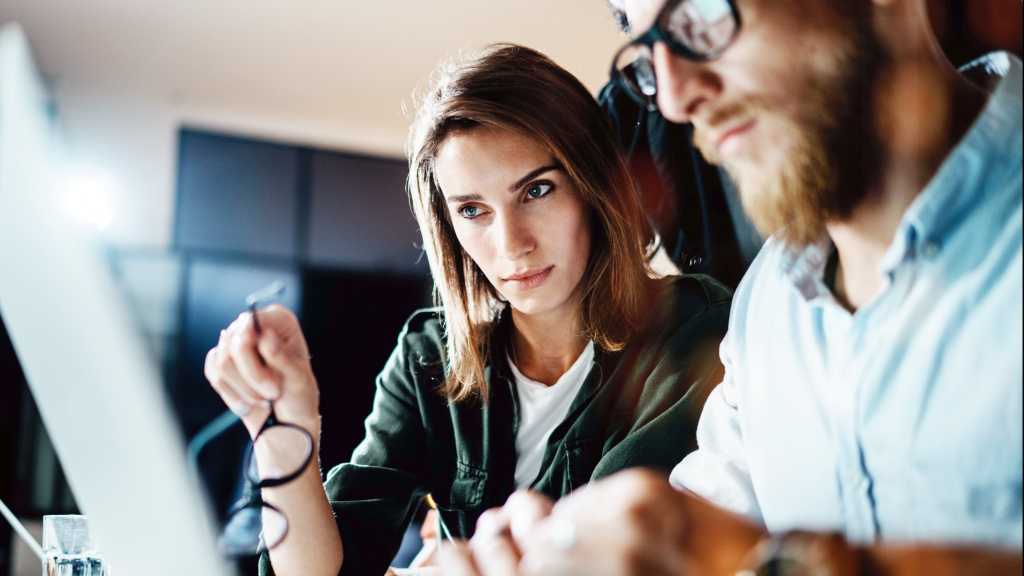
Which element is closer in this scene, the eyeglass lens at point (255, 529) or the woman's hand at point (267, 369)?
the woman's hand at point (267, 369)

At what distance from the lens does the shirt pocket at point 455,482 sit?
877 mm

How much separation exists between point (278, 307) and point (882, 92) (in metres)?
0.47

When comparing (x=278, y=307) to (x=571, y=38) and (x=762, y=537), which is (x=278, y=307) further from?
(x=571, y=38)

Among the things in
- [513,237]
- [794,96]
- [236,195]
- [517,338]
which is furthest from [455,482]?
[236,195]

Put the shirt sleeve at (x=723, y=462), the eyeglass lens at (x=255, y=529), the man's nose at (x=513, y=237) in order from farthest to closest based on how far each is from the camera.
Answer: the man's nose at (x=513, y=237) → the eyeglass lens at (x=255, y=529) → the shirt sleeve at (x=723, y=462)

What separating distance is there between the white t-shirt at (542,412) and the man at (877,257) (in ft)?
1.35

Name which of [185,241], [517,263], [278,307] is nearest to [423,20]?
[185,241]

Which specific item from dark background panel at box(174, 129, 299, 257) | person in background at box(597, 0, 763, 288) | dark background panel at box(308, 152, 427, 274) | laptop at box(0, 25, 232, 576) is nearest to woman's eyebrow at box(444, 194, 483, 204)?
person in background at box(597, 0, 763, 288)

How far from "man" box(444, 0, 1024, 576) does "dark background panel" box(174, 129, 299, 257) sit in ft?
10.1

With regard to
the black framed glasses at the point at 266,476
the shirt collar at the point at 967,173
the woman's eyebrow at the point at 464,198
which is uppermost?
the woman's eyebrow at the point at 464,198

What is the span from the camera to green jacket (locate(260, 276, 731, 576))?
77cm

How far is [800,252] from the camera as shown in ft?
1.77

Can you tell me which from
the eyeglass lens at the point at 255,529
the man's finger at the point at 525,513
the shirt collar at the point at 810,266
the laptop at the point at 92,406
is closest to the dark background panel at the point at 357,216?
the laptop at the point at 92,406

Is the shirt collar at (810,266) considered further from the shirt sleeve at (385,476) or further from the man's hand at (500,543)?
the shirt sleeve at (385,476)
